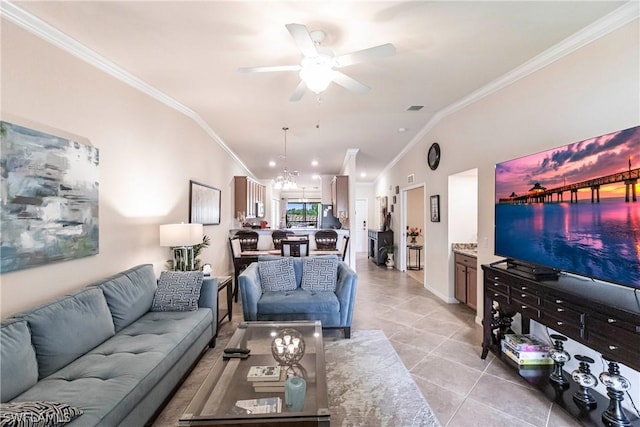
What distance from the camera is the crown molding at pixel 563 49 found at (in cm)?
203

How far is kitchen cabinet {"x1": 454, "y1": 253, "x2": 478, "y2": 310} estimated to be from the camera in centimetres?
390

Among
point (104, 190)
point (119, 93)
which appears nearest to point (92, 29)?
point (119, 93)

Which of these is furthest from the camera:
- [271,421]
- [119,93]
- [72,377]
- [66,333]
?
[119,93]

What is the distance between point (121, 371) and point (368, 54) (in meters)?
2.67

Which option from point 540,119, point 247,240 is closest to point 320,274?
point 247,240

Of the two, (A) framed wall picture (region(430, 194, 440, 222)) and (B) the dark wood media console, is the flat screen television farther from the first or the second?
(A) framed wall picture (region(430, 194, 440, 222))

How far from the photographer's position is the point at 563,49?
2.48 m

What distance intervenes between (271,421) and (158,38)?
9.74 feet

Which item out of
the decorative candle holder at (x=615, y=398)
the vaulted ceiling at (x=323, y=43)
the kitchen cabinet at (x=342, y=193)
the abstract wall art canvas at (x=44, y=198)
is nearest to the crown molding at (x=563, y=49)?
the vaulted ceiling at (x=323, y=43)

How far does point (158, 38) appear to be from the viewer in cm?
239

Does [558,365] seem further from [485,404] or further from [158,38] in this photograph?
[158,38]

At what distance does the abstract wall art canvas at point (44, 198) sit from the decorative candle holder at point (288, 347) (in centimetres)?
186

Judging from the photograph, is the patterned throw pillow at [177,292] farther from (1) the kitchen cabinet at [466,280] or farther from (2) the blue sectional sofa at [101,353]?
(1) the kitchen cabinet at [466,280]

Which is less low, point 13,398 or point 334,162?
point 334,162
